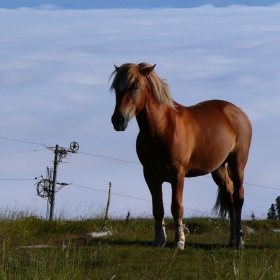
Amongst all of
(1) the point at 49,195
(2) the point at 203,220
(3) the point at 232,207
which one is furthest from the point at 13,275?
(1) the point at 49,195

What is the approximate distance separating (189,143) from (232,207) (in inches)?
75.9

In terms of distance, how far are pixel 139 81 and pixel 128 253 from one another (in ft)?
7.75

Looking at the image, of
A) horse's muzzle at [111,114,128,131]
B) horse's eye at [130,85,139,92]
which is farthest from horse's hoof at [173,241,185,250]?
horse's eye at [130,85,139,92]

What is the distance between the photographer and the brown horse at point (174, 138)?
8688 millimetres

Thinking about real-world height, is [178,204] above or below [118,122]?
below

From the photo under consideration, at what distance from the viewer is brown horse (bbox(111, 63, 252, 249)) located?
869 cm

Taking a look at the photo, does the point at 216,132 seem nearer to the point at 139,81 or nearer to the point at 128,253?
the point at 139,81

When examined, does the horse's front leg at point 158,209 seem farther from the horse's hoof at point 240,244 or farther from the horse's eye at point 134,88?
the horse's eye at point 134,88

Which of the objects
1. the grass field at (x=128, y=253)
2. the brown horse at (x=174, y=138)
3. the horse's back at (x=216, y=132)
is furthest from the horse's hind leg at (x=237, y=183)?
the grass field at (x=128, y=253)

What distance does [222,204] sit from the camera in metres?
11.0

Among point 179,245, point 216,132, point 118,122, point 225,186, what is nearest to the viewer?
point 118,122

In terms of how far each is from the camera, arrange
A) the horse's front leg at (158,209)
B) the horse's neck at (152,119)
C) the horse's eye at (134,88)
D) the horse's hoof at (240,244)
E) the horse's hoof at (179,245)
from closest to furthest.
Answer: the horse's eye at (134,88)
the horse's neck at (152,119)
the horse's hoof at (179,245)
the horse's front leg at (158,209)
the horse's hoof at (240,244)

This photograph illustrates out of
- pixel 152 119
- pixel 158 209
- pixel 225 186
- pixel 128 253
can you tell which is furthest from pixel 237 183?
pixel 128 253

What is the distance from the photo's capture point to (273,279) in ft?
21.3
